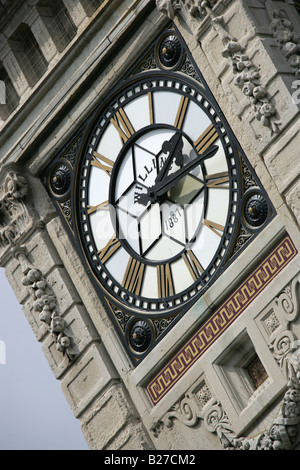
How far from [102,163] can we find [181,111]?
0.99 metres

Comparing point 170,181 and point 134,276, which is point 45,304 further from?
point 170,181

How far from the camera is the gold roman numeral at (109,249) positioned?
12.9m

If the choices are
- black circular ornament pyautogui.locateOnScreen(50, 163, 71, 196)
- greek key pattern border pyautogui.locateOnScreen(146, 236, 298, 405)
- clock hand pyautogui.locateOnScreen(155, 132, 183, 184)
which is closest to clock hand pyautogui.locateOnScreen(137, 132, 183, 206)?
clock hand pyautogui.locateOnScreen(155, 132, 183, 184)

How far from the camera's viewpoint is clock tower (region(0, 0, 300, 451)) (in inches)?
457

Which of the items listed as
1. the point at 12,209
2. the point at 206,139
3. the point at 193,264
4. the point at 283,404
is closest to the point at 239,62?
the point at 206,139

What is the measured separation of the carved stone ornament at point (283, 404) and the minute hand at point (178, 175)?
143 centimetres

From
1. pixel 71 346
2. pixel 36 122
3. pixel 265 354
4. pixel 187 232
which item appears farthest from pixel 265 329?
pixel 36 122

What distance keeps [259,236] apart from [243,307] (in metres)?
0.57

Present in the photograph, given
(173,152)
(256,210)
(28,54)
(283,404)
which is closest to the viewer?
(283,404)

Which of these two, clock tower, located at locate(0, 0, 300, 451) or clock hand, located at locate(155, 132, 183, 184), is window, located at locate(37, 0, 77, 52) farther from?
clock hand, located at locate(155, 132, 183, 184)

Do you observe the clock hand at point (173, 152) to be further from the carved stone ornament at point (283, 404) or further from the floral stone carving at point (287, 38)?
the carved stone ornament at point (283, 404)

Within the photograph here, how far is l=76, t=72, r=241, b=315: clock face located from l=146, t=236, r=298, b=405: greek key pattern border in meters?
0.30

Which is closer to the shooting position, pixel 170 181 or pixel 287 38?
pixel 287 38

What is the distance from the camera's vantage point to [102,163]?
13164 millimetres
